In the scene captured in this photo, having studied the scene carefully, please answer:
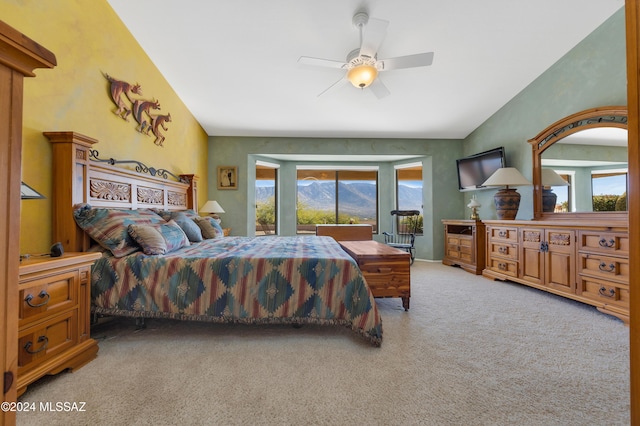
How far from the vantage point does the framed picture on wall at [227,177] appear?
16.9ft

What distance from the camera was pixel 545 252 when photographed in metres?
3.03

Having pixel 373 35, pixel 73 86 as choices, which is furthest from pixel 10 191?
pixel 373 35

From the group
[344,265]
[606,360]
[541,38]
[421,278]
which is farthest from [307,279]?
[541,38]

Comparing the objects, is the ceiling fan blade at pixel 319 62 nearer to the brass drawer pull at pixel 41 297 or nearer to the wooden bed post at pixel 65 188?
the wooden bed post at pixel 65 188

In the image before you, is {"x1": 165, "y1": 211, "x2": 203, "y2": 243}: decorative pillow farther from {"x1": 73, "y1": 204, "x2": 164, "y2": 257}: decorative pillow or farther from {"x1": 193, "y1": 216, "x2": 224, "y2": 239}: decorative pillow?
{"x1": 73, "y1": 204, "x2": 164, "y2": 257}: decorative pillow

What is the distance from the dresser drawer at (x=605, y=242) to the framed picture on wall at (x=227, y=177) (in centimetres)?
512

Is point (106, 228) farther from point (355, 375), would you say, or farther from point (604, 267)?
point (604, 267)

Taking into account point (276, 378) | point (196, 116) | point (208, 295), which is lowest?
point (276, 378)

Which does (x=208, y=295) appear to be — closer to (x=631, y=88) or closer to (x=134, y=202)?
(x=134, y=202)

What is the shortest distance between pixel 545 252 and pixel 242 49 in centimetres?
438

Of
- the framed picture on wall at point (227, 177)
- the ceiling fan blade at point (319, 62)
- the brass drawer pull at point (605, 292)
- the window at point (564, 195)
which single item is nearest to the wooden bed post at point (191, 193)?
the framed picture on wall at point (227, 177)

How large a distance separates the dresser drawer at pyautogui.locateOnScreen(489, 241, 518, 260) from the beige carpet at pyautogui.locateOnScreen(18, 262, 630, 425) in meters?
1.18

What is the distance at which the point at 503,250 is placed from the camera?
3.63m

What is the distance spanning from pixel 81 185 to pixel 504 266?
4901mm
